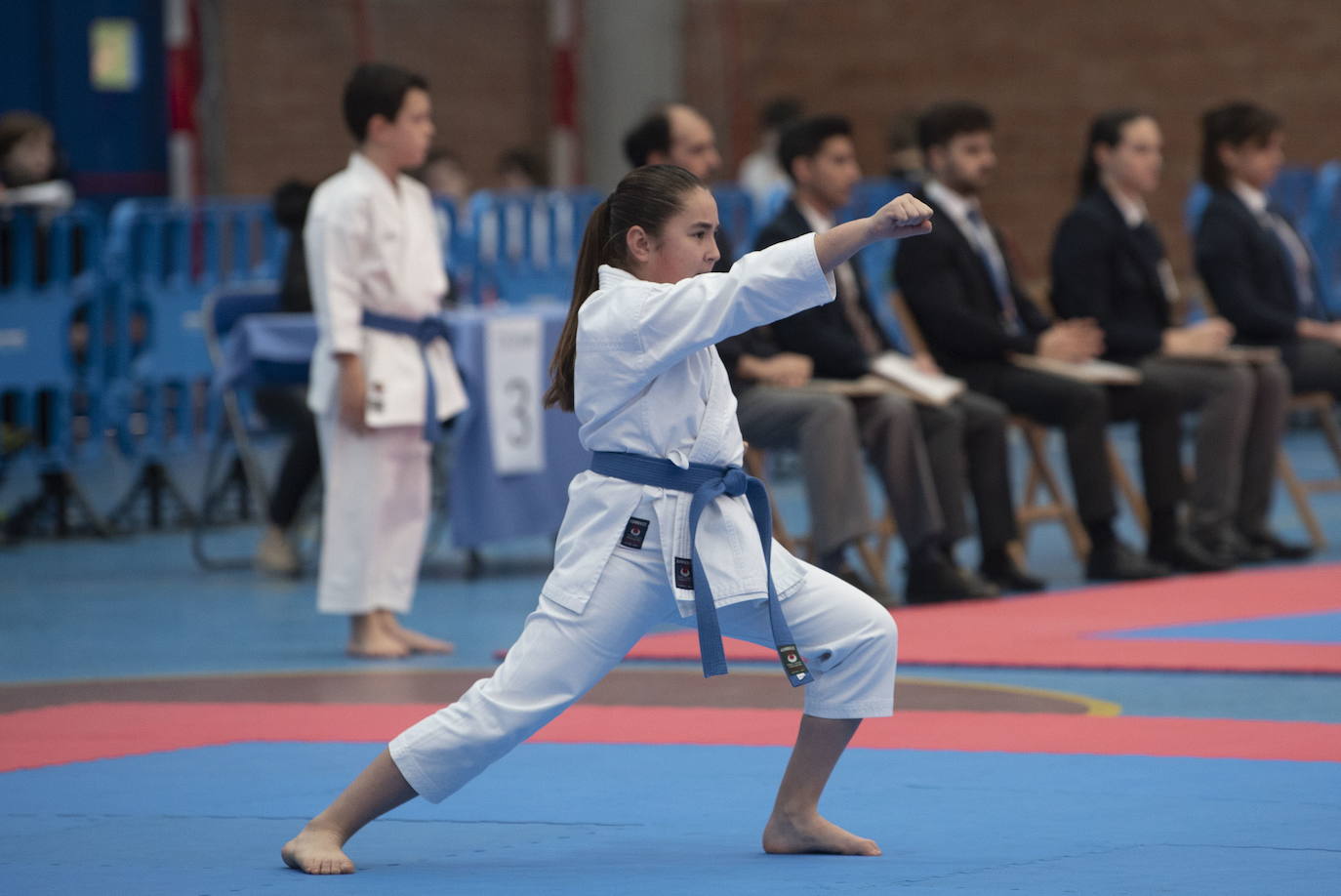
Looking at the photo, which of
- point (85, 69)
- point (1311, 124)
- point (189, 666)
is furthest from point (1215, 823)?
point (85, 69)

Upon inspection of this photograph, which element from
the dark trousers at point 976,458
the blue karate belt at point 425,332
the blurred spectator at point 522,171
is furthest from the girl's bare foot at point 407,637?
the blurred spectator at point 522,171

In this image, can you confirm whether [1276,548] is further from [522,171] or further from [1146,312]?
[522,171]

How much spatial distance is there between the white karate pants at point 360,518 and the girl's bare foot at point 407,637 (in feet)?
0.16

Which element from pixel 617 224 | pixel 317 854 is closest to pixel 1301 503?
pixel 617 224

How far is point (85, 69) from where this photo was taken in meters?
15.5

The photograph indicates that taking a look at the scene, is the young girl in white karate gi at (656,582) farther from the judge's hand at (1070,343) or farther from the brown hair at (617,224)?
the judge's hand at (1070,343)

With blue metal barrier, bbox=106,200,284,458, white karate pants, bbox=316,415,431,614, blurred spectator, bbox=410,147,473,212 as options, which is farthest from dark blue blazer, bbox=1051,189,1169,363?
blurred spectator, bbox=410,147,473,212

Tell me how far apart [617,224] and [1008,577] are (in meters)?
3.87

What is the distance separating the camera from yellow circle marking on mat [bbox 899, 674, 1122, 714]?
4742mm

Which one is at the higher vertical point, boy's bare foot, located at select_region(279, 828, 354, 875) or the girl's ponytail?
the girl's ponytail

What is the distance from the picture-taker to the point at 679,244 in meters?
3.35

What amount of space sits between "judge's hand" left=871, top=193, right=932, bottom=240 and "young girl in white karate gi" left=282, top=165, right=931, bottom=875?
0.99ft

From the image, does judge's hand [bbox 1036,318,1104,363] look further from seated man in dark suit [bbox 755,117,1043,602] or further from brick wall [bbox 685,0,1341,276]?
brick wall [bbox 685,0,1341,276]

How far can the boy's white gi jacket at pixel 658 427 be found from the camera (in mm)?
3195
